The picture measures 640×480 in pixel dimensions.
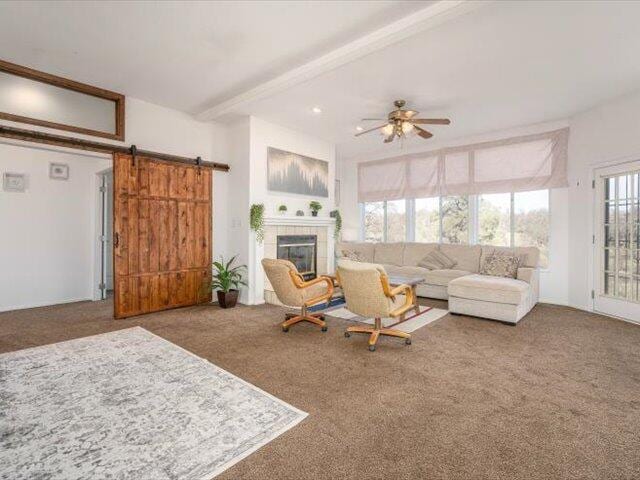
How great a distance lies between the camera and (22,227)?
204 inches

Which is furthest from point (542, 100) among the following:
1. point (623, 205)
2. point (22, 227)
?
point (22, 227)

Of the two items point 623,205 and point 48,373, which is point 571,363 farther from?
point 48,373

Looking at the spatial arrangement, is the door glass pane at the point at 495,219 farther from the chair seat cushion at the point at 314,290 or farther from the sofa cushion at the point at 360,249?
Answer: the chair seat cushion at the point at 314,290

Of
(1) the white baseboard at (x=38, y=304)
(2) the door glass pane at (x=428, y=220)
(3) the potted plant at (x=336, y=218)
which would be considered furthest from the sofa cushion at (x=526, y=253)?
(1) the white baseboard at (x=38, y=304)

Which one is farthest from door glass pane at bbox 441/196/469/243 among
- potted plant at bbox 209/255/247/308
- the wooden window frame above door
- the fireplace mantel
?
the wooden window frame above door

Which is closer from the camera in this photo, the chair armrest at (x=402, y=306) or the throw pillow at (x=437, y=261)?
the chair armrest at (x=402, y=306)

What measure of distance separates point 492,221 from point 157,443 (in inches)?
250

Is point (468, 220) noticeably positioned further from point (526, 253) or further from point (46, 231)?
point (46, 231)

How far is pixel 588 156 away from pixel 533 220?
4.20 ft

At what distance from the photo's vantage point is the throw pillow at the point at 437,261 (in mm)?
6160

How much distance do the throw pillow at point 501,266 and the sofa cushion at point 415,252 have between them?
1.19m

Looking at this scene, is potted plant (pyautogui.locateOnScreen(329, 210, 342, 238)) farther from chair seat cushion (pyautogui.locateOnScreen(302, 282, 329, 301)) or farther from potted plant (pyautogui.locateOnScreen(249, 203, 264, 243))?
chair seat cushion (pyautogui.locateOnScreen(302, 282, 329, 301))

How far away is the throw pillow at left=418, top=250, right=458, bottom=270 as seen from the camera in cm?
616

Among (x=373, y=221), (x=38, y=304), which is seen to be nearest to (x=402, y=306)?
(x=373, y=221)
